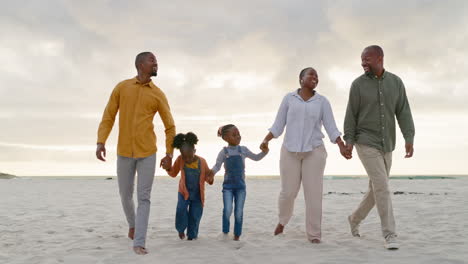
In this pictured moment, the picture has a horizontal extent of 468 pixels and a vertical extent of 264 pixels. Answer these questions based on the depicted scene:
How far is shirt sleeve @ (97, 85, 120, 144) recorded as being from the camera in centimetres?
556

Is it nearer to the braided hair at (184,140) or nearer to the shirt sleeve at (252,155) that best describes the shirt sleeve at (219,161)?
the shirt sleeve at (252,155)

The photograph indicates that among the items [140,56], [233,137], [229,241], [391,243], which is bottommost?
[229,241]

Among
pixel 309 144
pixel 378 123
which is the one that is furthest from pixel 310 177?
pixel 378 123

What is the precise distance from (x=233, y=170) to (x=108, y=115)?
6.43 ft

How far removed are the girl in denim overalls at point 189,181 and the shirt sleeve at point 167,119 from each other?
0.57m

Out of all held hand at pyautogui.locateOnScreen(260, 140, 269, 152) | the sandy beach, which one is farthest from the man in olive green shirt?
held hand at pyautogui.locateOnScreen(260, 140, 269, 152)

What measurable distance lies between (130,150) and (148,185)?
0.50 meters

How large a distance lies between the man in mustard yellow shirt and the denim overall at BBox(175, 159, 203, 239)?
830 millimetres

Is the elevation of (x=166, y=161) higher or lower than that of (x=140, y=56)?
lower

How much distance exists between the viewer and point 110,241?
20.7 feet

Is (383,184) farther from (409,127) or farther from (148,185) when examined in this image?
(148,185)

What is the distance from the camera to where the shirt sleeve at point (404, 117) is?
5969 mm

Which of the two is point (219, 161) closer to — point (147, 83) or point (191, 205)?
point (191, 205)

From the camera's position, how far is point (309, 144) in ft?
19.5
